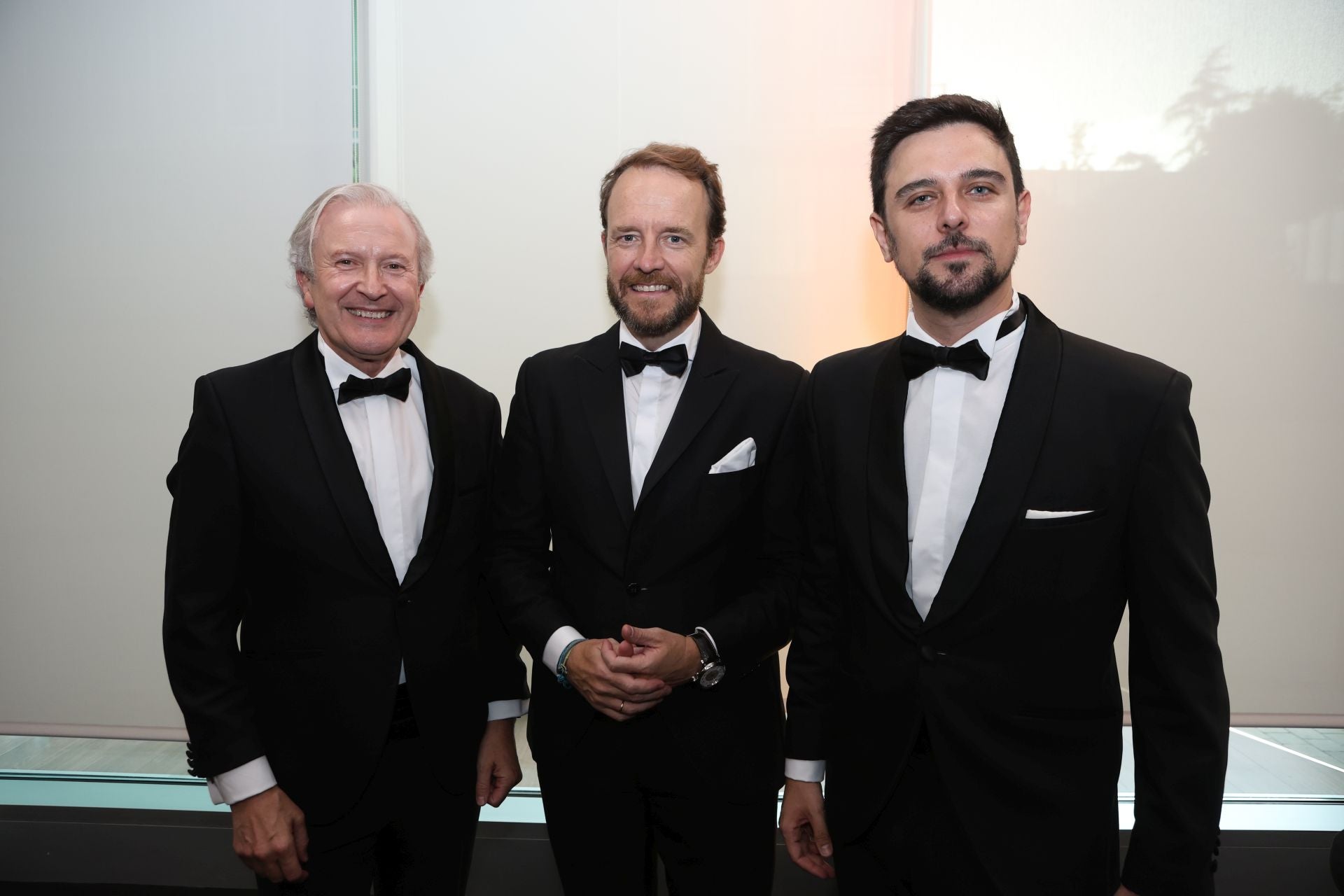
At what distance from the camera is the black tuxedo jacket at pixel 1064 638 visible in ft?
4.78

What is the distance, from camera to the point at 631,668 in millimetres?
1745

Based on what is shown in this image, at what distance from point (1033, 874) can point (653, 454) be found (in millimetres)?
1138

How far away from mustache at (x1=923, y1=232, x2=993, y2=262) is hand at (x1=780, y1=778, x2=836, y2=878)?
3.78ft

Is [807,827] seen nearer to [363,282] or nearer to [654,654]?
[654,654]

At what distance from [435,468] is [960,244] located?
49.3 inches

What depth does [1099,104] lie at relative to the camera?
302 cm

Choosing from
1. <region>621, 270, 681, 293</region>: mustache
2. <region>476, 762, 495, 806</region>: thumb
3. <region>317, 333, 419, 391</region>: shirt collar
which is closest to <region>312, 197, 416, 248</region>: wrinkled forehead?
<region>317, 333, 419, 391</region>: shirt collar

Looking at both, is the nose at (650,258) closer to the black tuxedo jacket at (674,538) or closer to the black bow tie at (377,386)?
the black tuxedo jacket at (674,538)

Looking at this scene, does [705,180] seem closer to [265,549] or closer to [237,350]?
[265,549]

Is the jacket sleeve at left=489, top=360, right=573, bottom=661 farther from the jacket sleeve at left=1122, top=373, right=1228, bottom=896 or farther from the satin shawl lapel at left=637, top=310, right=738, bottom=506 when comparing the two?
the jacket sleeve at left=1122, top=373, right=1228, bottom=896

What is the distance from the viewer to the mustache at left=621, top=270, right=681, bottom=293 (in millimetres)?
2023

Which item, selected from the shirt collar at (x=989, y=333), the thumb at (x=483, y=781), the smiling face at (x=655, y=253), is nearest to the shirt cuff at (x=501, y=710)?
the thumb at (x=483, y=781)

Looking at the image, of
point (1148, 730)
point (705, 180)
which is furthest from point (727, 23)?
point (1148, 730)

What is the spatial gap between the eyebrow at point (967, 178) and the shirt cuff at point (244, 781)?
71.7 inches
